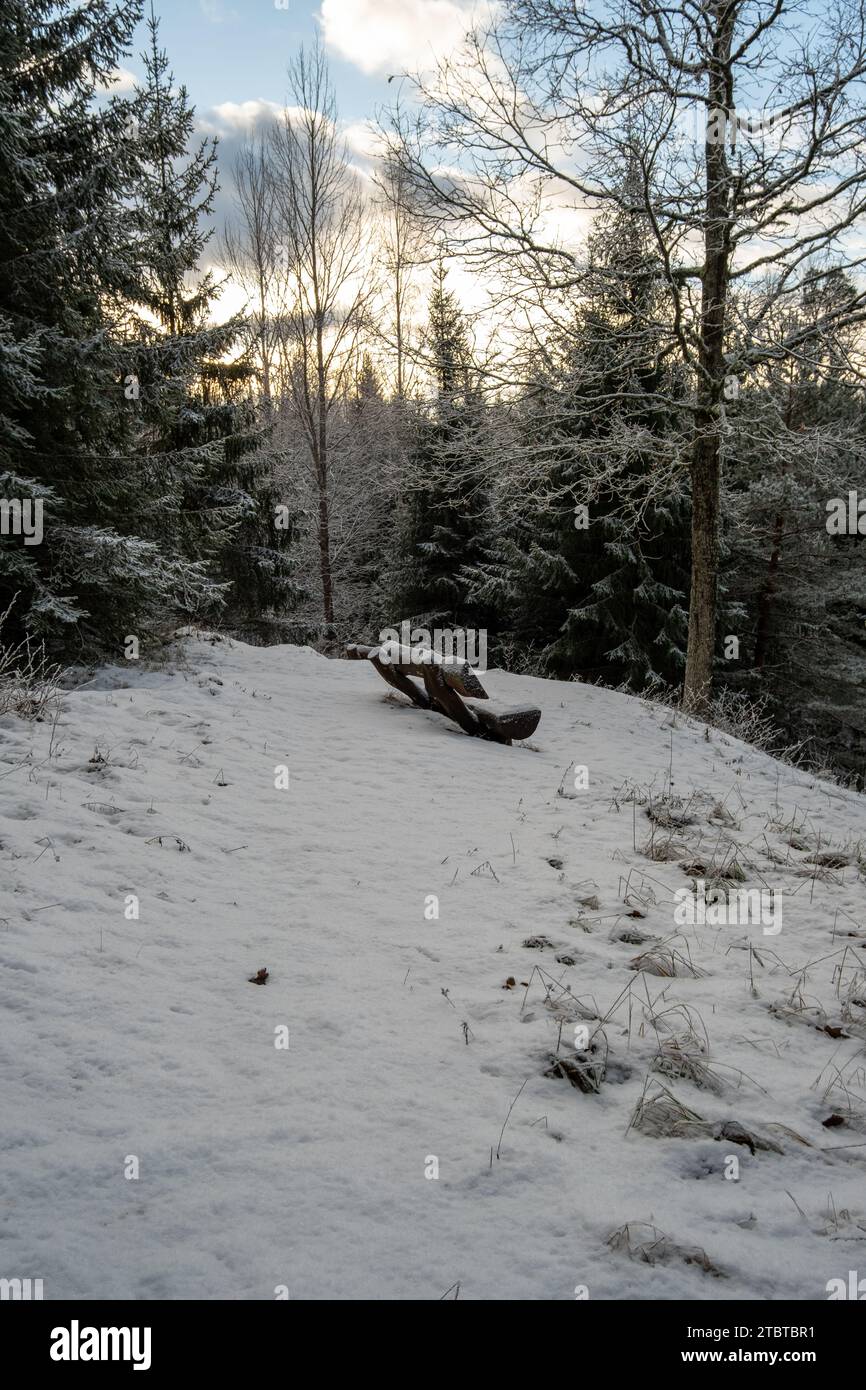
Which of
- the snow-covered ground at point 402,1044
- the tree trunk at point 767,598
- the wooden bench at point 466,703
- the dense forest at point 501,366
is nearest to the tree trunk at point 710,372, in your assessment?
the dense forest at point 501,366

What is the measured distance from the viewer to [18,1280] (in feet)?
6.13

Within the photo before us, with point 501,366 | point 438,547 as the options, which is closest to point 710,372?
point 501,366

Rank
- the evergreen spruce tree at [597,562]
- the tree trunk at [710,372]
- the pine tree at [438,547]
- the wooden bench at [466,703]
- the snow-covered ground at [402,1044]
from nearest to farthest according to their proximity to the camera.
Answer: the snow-covered ground at [402,1044] < the wooden bench at [466,703] < the tree trunk at [710,372] < the evergreen spruce tree at [597,562] < the pine tree at [438,547]

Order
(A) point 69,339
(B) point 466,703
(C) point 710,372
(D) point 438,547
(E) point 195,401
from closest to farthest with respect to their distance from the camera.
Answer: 1. (A) point 69,339
2. (B) point 466,703
3. (C) point 710,372
4. (E) point 195,401
5. (D) point 438,547

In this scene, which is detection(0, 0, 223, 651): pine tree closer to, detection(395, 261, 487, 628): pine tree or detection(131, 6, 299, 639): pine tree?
detection(131, 6, 299, 639): pine tree

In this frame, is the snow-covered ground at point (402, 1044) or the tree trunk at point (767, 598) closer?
the snow-covered ground at point (402, 1044)

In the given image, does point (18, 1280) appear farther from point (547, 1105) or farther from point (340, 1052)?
point (547, 1105)

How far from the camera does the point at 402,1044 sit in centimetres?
298

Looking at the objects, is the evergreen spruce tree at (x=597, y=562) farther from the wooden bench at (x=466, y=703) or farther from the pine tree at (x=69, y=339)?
the pine tree at (x=69, y=339)

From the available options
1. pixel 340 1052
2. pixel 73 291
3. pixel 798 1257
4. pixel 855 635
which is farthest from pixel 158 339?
pixel 855 635

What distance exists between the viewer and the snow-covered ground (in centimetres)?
205

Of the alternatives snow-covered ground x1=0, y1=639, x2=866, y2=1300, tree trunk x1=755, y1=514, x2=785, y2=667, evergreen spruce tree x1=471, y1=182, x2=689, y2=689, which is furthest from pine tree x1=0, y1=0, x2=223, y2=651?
tree trunk x1=755, y1=514, x2=785, y2=667

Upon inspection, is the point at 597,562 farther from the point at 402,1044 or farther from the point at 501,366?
the point at 402,1044

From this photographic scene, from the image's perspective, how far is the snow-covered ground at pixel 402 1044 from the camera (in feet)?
6.72
